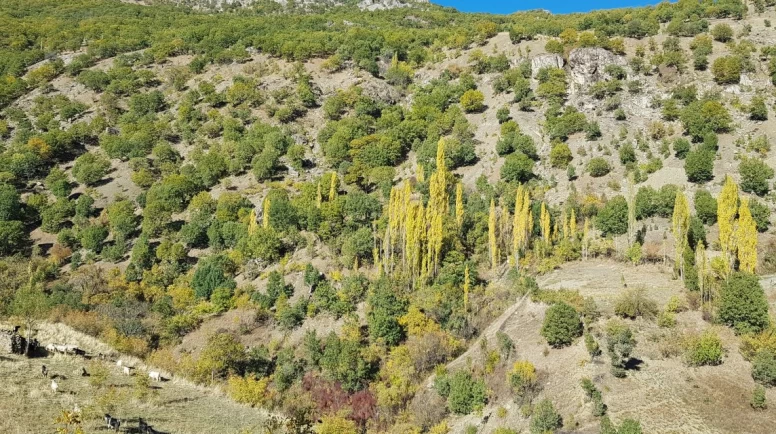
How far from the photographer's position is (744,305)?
32.2 m

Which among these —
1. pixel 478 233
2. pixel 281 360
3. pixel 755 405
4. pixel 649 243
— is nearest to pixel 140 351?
pixel 281 360

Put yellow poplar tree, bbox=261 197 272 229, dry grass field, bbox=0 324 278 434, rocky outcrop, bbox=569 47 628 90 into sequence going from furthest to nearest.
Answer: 1. rocky outcrop, bbox=569 47 628 90
2. yellow poplar tree, bbox=261 197 272 229
3. dry grass field, bbox=0 324 278 434

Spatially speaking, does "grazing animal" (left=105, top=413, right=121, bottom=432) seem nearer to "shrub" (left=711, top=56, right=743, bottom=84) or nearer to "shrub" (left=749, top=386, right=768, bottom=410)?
"shrub" (left=749, top=386, right=768, bottom=410)

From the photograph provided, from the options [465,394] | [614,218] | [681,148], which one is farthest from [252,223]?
[681,148]

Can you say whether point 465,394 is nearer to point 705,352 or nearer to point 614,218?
point 705,352

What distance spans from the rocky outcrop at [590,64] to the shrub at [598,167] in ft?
70.2

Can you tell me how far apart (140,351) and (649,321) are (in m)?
38.7

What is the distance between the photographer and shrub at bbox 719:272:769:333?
31578 millimetres

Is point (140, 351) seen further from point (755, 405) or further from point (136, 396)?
point (755, 405)

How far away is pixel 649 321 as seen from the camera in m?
33.8

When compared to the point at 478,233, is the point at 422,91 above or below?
above

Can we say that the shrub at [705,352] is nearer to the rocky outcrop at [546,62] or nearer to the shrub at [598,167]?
the shrub at [598,167]

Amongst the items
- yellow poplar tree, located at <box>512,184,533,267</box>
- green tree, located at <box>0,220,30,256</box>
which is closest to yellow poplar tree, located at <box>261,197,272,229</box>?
yellow poplar tree, located at <box>512,184,533,267</box>

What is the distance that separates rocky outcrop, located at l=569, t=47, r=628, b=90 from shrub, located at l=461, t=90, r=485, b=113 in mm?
14398
